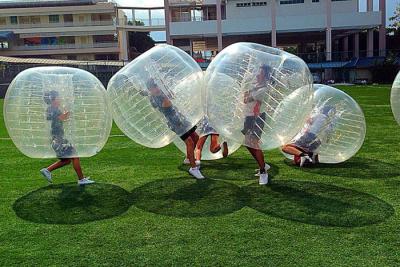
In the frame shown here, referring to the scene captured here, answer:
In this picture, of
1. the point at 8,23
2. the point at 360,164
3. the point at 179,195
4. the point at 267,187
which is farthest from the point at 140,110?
the point at 8,23

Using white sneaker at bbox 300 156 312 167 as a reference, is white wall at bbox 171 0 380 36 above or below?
above

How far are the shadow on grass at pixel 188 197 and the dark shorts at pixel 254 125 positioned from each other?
0.79 metres

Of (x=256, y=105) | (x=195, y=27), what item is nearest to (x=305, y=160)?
(x=256, y=105)

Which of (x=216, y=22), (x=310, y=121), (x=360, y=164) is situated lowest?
(x=360, y=164)

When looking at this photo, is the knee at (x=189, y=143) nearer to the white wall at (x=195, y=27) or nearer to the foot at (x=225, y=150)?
the foot at (x=225, y=150)

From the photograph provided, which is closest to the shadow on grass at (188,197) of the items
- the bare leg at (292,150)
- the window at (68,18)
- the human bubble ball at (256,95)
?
the human bubble ball at (256,95)

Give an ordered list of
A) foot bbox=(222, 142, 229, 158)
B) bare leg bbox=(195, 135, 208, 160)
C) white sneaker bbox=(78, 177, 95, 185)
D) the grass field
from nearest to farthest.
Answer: the grass field, white sneaker bbox=(78, 177, 95, 185), bare leg bbox=(195, 135, 208, 160), foot bbox=(222, 142, 229, 158)

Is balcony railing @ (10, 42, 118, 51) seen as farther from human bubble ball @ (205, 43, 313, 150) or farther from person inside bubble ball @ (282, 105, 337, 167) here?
human bubble ball @ (205, 43, 313, 150)

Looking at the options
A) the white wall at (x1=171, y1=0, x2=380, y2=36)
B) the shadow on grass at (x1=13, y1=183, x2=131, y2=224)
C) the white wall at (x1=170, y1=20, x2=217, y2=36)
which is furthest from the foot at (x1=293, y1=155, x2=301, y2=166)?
the white wall at (x1=170, y1=20, x2=217, y2=36)

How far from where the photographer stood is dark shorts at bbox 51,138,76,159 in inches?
223

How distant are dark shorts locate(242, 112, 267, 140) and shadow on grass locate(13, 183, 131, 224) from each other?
65.4 inches

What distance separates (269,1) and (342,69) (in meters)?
10.0

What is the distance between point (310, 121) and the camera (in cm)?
675

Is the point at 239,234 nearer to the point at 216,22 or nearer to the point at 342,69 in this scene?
the point at 342,69
